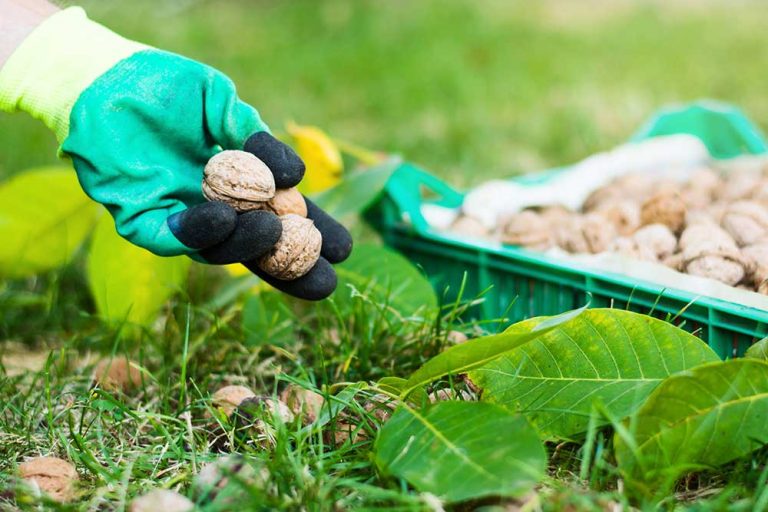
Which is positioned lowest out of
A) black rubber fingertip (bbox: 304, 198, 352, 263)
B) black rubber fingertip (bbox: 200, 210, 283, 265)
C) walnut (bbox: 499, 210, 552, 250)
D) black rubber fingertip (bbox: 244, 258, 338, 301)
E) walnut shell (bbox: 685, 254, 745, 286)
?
walnut (bbox: 499, 210, 552, 250)

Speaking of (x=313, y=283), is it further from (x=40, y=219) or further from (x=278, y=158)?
(x=40, y=219)

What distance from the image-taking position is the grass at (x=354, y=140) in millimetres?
999

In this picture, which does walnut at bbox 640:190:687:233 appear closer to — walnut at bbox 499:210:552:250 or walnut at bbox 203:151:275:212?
walnut at bbox 499:210:552:250

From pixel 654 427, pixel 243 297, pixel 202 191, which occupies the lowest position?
pixel 243 297

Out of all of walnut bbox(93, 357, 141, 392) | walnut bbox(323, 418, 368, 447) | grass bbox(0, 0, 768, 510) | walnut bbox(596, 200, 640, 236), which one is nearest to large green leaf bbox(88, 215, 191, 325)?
grass bbox(0, 0, 768, 510)

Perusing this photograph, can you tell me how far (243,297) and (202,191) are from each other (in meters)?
0.42

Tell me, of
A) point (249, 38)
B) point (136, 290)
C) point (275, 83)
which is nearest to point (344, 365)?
point (136, 290)

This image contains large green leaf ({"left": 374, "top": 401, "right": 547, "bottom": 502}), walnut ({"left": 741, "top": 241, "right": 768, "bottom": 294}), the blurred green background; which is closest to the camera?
large green leaf ({"left": 374, "top": 401, "right": 547, "bottom": 502})

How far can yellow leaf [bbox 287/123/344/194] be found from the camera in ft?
5.49

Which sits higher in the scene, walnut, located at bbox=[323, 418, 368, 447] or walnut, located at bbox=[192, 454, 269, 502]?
walnut, located at bbox=[192, 454, 269, 502]

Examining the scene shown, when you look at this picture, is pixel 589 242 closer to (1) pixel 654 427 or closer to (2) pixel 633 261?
(2) pixel 633 261

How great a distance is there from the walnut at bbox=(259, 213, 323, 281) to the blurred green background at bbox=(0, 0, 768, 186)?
1209 mm

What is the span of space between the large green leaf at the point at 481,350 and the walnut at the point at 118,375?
46 centimetres

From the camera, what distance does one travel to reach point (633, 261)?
4.31 ft
